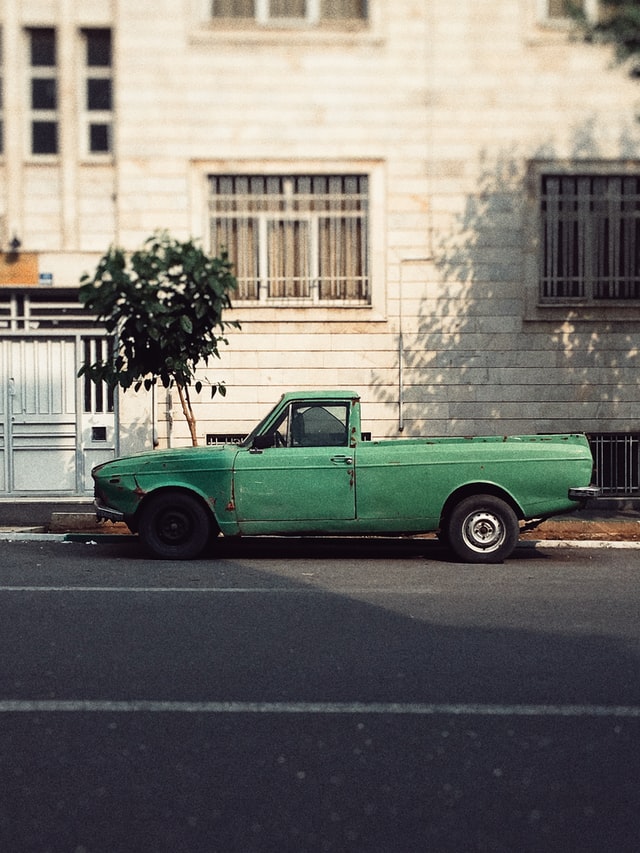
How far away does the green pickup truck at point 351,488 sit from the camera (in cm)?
1084

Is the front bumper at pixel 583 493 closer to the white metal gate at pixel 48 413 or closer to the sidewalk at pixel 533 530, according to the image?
the sidewalk at pixel 533 530

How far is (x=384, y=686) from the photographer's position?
5.83 meters

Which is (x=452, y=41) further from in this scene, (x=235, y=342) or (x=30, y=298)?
(x=30, y=298)

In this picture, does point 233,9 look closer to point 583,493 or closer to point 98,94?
point 98,94

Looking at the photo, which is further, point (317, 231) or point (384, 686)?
point (317, 231)

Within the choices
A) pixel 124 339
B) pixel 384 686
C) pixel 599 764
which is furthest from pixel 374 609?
pixel 124 339

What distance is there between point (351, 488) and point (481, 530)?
52.2 inches

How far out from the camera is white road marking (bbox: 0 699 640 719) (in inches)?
210

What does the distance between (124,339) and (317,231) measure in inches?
202

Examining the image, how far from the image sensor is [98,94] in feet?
57.8

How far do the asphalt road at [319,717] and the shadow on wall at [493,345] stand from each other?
7980 mm

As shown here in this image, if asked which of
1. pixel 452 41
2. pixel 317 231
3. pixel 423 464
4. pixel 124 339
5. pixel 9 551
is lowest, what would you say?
→ pixel 9 551

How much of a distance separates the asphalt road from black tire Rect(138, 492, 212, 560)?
1.57 metres

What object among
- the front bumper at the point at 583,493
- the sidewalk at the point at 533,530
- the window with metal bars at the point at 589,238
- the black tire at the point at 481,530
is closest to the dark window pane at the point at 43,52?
the sidewalk at the point at 533,530
